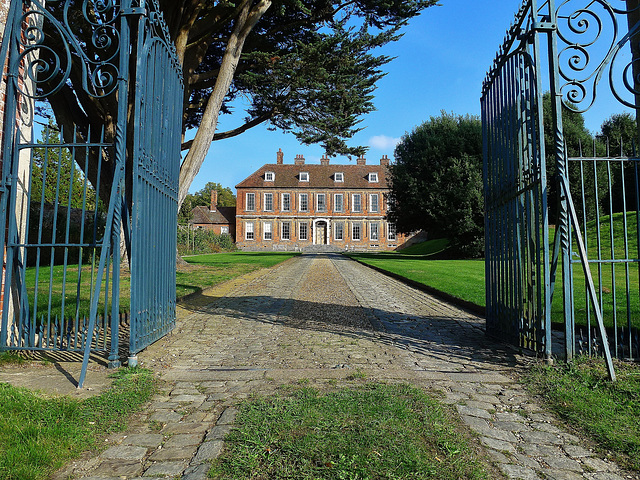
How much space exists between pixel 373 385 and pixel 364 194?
51735 millimetres

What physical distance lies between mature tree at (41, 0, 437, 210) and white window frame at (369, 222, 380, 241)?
42.8 metres

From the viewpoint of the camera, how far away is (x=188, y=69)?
1127cm

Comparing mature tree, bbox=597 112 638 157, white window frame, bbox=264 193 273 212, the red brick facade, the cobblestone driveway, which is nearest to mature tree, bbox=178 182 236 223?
the red brick facade

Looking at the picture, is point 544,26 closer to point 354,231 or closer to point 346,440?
point 346,440

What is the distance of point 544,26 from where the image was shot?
4.04 m

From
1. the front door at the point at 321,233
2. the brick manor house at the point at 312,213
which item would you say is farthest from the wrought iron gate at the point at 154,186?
A: the front door at the point at 321,233

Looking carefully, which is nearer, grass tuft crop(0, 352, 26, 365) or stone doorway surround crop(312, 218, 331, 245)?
grass tuft crop(0, 352, 26, 365)

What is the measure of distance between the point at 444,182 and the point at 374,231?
28.9m

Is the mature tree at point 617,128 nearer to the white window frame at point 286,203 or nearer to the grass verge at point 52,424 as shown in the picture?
the grass verge at point 52,424

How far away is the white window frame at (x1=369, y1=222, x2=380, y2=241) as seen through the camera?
5450 centimetres

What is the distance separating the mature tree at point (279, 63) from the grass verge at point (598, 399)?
8528mm

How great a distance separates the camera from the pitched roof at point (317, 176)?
54188mm

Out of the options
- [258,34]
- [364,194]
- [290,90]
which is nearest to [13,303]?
[290,90]

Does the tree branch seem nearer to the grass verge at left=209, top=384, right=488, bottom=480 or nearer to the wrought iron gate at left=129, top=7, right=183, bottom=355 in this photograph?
the wrought iron gate at left=129, top=7, right=183, bottom=355
